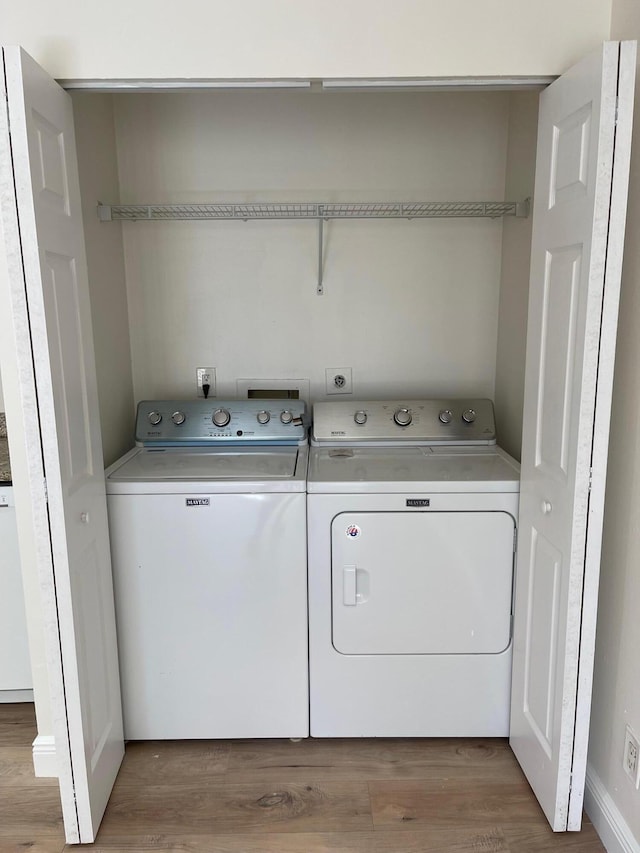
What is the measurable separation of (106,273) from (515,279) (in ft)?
5.16

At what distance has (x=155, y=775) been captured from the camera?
78.6 inches

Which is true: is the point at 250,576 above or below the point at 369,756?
above

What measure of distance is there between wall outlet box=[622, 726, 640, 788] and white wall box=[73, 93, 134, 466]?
1.85 m

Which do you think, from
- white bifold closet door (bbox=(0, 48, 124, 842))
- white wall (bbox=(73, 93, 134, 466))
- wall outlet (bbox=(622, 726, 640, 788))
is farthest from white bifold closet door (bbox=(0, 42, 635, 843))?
white wall (bbox=(73, 93, 134, 466))

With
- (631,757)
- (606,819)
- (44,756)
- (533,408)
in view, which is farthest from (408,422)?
(44,756)

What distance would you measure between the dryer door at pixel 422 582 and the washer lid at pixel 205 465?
0.31 metres

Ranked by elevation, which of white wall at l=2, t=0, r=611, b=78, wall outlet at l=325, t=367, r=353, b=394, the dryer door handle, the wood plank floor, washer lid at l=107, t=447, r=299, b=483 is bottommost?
the wood plank floor

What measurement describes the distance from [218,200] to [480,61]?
4.10 ft

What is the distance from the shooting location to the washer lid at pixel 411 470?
75.9 inches

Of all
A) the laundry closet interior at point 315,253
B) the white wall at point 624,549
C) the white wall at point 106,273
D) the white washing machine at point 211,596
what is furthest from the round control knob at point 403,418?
the white wall at point 106,273

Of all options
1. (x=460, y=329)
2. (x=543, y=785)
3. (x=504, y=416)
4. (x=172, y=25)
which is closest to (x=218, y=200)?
(x=172, y=25)

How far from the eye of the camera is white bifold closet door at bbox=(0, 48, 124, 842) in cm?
140

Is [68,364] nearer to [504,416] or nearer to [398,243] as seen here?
[398,243]

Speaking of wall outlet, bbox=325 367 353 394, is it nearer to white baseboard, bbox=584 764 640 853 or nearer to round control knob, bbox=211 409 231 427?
round control knob, bbox=211 409 231 427
